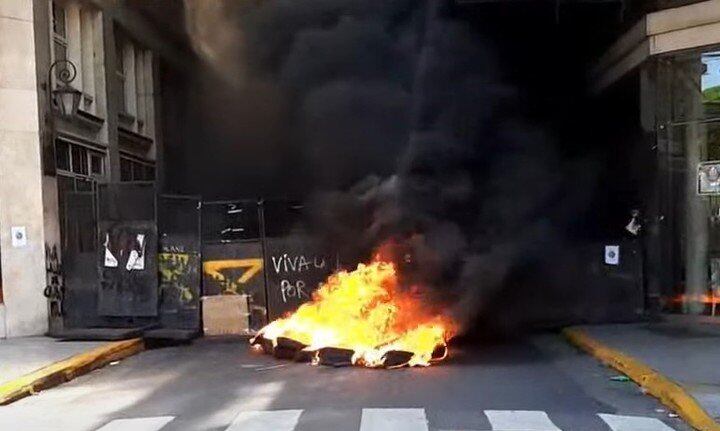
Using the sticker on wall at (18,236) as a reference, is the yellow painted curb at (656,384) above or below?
below

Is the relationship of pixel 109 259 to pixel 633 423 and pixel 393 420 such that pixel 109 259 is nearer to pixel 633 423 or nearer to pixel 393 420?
pixel 393 420

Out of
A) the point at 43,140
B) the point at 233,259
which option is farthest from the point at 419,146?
the point at 43,140

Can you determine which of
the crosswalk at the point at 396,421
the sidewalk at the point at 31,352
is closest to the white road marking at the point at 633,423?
the crosswalk at the point at 396,421

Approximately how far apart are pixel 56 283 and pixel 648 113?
32.9 ft

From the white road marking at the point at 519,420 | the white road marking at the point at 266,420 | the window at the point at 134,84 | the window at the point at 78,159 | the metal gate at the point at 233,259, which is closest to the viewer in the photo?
the white road marking at the point at 519,420

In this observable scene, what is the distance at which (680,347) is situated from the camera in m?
10.5

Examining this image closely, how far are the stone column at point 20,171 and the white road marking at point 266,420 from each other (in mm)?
6767

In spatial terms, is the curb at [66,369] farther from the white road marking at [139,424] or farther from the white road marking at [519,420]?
the white road marking at [519,420]

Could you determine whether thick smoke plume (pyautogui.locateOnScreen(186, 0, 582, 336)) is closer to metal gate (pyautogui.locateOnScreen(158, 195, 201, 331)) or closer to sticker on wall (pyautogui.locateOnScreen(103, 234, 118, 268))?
metal gate (pyautogui.locateOnScreen(158, 195, 201, 331))

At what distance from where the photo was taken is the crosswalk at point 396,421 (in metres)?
6.79

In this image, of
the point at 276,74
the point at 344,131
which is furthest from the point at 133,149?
the point at 344,131

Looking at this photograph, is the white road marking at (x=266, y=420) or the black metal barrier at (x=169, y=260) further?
the black metal barrier at (x=169, y=260)

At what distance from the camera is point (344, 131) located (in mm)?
13180

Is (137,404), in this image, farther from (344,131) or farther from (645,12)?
(645,12)
